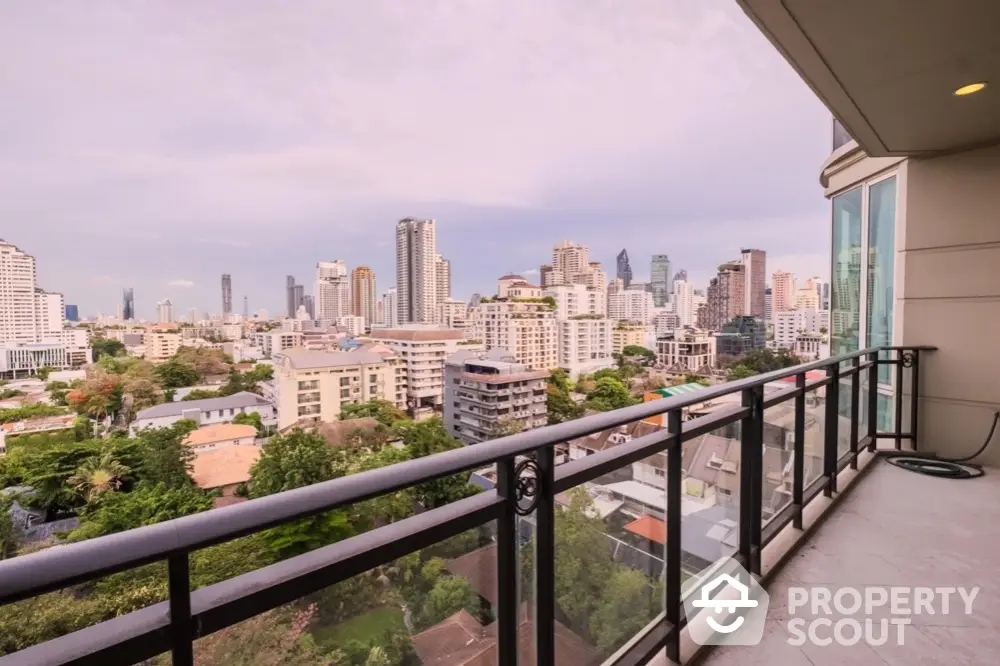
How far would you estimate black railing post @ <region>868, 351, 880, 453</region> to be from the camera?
3.78 meters

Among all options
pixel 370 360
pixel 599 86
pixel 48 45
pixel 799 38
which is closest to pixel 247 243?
pixel 48 45

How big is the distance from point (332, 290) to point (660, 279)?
3242 cm

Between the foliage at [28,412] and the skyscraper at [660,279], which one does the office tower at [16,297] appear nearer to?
the foliage at [28,412]

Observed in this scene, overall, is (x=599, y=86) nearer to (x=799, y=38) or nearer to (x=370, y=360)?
(x=370, y=360)

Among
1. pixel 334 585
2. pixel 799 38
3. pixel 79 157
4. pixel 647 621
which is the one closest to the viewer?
pixel 334 585

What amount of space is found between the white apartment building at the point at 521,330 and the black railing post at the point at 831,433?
80.3ft

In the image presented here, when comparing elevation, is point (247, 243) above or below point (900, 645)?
above

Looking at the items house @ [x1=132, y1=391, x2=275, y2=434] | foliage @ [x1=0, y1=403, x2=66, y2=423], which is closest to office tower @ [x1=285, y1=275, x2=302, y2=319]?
house @ [x1=132, y1=391, x2=275, y2=434]

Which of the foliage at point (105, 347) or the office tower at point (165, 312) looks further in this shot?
the office tower at point (165, 312)

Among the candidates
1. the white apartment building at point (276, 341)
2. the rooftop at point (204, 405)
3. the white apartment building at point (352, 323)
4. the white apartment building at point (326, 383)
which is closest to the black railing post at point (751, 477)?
the white apartment building at point (326, 383)

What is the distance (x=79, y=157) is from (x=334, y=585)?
158 feet

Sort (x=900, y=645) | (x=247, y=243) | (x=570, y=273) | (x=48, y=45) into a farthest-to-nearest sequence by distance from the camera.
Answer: (x=247, y=243)
(x=570, y=273)
(x=48, y=45)
(x=900, y=645)

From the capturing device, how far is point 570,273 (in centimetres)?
4403

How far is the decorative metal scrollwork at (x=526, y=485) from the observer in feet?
3.51
